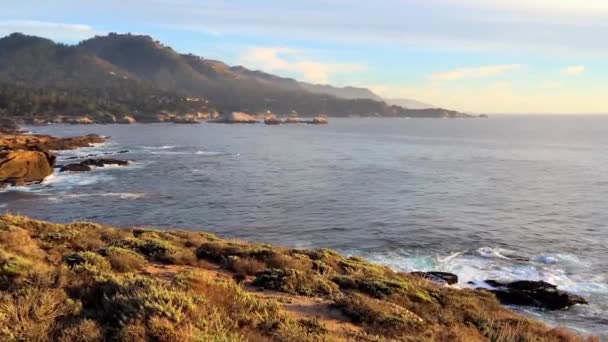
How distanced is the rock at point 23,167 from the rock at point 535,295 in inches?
1970

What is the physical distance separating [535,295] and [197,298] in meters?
19.7

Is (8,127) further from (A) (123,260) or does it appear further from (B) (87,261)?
(B) (87,261)

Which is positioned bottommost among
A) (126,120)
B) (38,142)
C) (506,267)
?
A: (506,267)

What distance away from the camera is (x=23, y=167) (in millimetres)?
56562

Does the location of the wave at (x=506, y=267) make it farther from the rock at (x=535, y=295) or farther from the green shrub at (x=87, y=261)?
the green shrub at (x=87, y=261)

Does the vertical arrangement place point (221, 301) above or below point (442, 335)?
above

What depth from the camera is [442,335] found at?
401 inches

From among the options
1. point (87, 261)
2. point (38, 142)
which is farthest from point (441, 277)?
point (38, 142)

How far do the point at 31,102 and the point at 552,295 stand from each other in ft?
586

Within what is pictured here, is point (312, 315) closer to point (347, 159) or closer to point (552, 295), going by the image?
point (552, 295)

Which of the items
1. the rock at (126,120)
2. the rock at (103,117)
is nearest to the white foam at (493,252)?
the rock at (103,117)

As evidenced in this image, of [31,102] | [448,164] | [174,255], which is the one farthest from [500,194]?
[31,102]

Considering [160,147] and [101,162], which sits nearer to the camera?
[101,162]

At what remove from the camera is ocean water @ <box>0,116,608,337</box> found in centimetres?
2916
